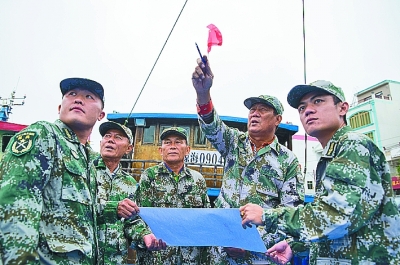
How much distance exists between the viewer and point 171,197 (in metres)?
3.79

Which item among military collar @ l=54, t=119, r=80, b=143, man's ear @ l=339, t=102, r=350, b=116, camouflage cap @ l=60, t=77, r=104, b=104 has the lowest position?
military collar @ l=54, t=119, r=80, b=143

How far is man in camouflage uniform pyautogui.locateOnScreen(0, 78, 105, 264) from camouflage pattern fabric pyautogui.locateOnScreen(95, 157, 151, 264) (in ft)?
3.43

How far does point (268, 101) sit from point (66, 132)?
206 cm

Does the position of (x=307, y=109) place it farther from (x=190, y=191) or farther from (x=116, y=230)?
(x=116, y=230)

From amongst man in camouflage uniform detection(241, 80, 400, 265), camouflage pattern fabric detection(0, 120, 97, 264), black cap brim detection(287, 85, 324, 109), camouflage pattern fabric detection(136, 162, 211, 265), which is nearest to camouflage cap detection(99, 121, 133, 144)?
camouflage pattern fabric detection(136, 162, 211, 265)

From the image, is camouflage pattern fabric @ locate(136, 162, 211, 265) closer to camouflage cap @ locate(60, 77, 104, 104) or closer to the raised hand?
the raised hand

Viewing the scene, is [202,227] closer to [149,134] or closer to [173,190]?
[173,190]

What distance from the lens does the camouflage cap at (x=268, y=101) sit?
3.15m

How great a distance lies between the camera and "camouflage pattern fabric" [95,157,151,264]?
333 centimetres

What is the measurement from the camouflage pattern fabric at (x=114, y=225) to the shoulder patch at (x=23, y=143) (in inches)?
53.1

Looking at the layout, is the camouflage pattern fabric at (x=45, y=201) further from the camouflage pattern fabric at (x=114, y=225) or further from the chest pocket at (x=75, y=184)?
the camouflage pattern fabric at (x=114, y=225)

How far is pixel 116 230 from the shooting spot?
140 inches

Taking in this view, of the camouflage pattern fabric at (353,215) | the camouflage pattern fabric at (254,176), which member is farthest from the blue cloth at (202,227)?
the camouflage pattern fabric at (254,176)

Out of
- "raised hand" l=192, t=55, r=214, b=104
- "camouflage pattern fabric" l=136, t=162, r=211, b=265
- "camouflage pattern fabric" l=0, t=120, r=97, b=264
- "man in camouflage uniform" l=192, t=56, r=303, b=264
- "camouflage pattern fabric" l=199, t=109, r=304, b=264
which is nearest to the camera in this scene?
"camouflage pattern fabric" l=0, t=120, r=97, b=264
